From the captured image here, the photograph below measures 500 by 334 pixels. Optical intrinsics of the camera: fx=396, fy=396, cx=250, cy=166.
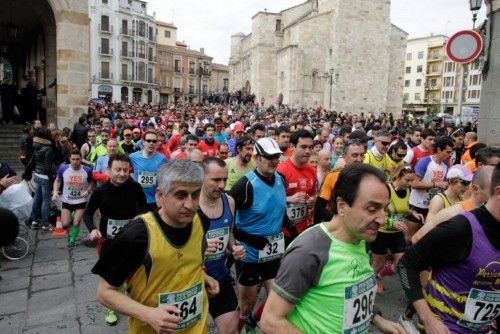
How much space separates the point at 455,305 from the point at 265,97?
49.6 metres

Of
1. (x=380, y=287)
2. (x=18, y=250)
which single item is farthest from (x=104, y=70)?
(x=380, y=287)

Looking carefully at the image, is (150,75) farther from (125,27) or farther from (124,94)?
(125,27)

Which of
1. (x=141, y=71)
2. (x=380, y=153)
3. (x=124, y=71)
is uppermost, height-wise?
(x=141, y=71)

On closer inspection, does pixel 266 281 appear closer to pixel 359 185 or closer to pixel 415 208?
pixel 359 185

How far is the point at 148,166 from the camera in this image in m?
5.96

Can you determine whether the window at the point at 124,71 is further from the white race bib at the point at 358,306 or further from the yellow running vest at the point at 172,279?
the white race bib at the point at 358,306

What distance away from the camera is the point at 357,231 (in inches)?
76.4

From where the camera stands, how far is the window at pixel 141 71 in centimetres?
6172

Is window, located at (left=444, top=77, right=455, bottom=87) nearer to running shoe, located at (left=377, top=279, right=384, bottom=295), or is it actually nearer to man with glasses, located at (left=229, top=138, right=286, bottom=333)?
running shoe, located at (left=377, top=279, right=384, bottom=295)

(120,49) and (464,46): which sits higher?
(120,49)

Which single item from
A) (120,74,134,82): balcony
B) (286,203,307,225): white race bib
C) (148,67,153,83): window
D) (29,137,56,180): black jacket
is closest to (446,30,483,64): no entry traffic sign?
(286,203,307,225): white race bib

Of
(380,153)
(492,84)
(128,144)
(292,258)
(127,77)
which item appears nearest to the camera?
(292,258)

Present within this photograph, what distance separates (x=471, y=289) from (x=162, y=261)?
5.89ft

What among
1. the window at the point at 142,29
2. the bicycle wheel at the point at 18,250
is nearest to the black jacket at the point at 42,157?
the bicycle wheel at the point at 18,250
